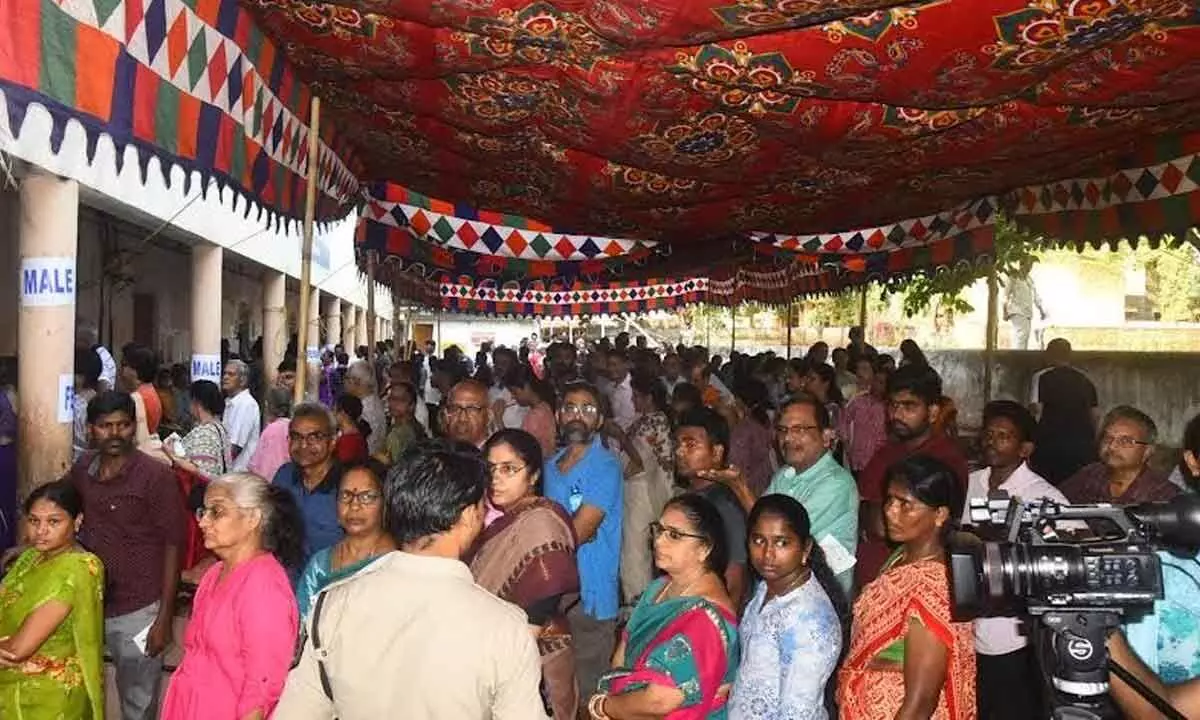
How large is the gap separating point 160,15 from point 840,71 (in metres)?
2.04

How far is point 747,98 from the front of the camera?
383cm

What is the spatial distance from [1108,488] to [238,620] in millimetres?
2800

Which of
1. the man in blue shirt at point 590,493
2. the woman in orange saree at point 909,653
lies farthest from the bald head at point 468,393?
the woman in orange saree at point 909,653

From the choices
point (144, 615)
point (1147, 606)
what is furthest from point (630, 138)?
point (1147, 606)

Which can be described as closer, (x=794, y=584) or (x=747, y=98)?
(x=794, y=584)

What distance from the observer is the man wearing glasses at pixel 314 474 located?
359 cm

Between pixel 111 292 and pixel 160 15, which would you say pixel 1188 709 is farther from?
pixel 111 292

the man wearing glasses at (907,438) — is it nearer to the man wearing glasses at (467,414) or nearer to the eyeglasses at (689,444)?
the eyeglasses at (689,444)

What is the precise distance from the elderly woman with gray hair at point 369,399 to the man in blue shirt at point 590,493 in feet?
6.68

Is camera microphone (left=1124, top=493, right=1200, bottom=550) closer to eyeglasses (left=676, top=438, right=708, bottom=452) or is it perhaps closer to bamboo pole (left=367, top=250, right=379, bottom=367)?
eyeglasses (left=676, top=438, right=708, bottom=452)

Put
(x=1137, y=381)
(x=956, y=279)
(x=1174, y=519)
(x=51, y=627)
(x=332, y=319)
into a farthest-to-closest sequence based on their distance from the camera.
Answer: (x=332, y=319) → (x=956, y=279) → (x=1137, y=381) → (x=51, y=627) → (x=1174, y=519)

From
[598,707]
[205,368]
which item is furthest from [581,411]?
[205,368]

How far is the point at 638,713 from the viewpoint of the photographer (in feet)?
7.59

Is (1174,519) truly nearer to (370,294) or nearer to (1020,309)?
(370,294)
